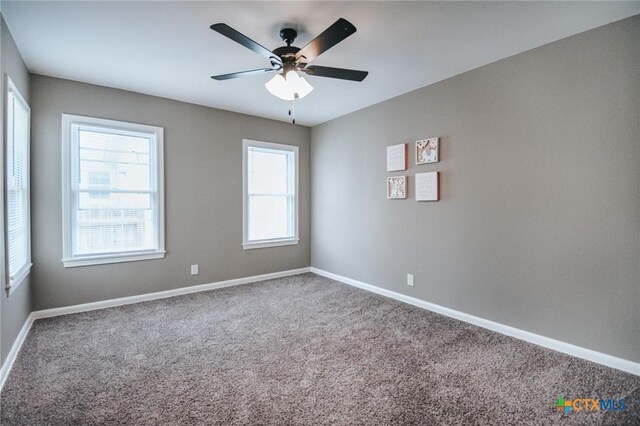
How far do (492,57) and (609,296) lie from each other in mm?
2220

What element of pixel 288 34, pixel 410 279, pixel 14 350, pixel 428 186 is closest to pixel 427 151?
pixel 428 186

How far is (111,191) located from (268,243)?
A: 222cm

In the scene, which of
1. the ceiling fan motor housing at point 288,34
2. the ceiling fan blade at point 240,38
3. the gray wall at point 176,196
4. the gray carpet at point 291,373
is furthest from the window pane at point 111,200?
the ceiling fan motor housing at point 288,34

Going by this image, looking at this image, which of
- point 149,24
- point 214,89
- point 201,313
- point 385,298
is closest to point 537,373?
point 385,298

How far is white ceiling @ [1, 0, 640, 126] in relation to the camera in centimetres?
A: 219

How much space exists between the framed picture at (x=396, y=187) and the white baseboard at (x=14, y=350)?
3856 mm

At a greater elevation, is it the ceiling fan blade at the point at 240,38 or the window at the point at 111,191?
the ceiling fan blade at the point at 240,38

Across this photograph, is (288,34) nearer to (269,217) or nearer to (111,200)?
(111,200)

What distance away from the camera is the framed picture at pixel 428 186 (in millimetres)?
3512

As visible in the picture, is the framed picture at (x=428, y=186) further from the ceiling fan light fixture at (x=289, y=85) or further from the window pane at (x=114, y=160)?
the window pane at (x=114, y=160)

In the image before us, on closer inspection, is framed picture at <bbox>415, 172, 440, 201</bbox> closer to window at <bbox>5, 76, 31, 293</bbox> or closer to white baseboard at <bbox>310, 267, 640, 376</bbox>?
white baseboard at <bbox>310, 267, 640, 376</bbox>

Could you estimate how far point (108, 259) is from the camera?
12.1 ft

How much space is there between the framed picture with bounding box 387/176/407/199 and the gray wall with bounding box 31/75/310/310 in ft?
5.89

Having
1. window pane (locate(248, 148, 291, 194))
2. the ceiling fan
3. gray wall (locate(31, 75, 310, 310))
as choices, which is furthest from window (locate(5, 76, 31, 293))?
window pane (locate(248, 148, 291, 194))
